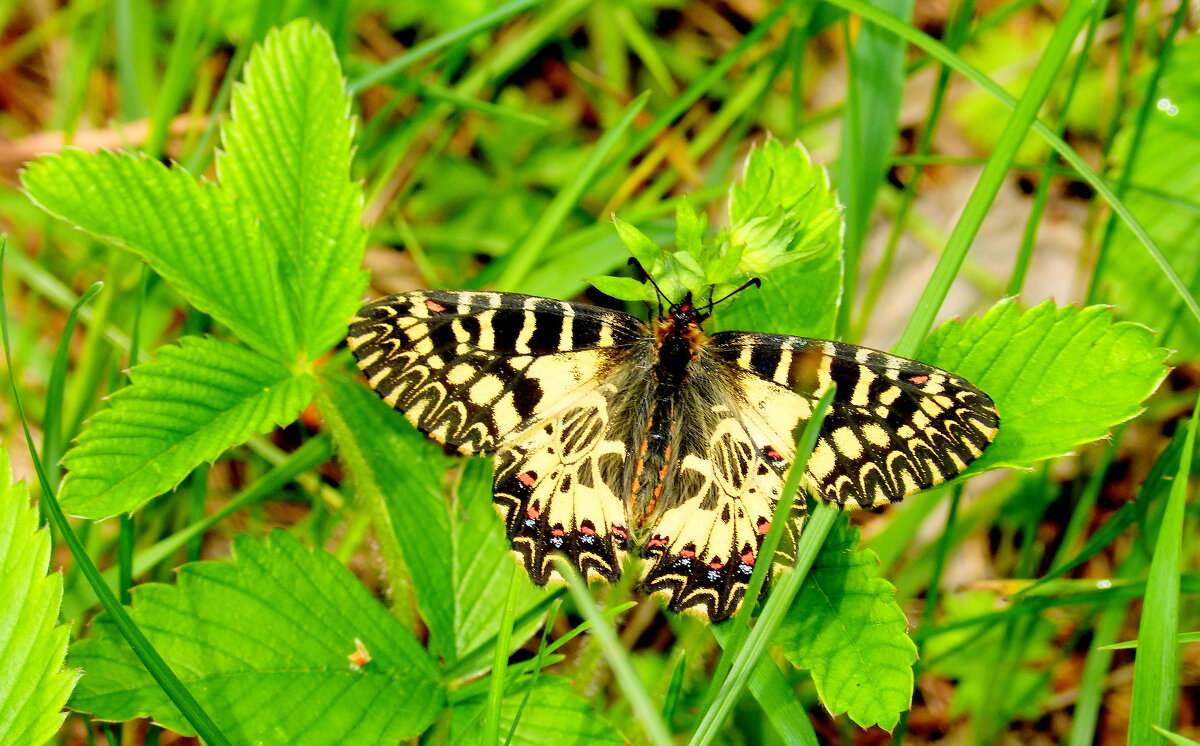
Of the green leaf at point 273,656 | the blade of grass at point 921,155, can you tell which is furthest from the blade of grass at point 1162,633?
the green leaf at point 273,656

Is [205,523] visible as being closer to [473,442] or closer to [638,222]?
[473,442]

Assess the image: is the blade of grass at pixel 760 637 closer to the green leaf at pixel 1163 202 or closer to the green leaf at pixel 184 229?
the green leaf at pixel 184 229

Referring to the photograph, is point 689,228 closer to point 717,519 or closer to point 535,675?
point 717,519

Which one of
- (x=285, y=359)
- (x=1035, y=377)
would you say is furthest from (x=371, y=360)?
(x=1035, y=377)

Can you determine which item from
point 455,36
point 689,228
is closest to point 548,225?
point 455,36

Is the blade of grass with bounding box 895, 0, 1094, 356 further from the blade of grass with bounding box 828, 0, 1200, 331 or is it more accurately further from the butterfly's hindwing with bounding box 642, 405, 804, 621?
the butterfly's hindwing with bounding box 642, 405, 804, 621

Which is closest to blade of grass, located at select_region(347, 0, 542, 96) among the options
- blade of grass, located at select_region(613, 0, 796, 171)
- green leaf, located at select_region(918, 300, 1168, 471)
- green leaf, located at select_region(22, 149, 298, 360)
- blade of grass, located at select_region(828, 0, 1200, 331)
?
blade of grass, located at select_region(613, 0, 796, 171)
